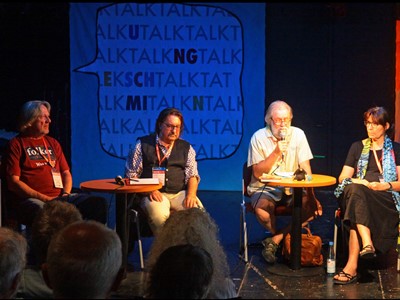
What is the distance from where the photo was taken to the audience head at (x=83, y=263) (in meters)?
1.69

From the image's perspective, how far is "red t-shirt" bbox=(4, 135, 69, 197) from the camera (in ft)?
14.9

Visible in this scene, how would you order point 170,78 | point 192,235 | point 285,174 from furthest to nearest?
point 170,78 < point 285,174 < point 192,235

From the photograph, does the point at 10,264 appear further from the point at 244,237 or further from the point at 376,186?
the point at 376,186

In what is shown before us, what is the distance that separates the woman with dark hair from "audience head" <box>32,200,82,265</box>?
7.21 ft

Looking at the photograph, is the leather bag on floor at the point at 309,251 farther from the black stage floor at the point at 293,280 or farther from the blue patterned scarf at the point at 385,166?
the blue patterned scarf at the point at 385,166

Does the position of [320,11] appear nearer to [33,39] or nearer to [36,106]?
[33,39]

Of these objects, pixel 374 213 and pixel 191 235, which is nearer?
pixel 191 235

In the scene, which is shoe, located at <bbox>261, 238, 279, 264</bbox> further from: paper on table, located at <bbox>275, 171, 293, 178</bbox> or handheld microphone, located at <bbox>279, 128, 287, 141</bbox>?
handheld microphone, located at <bbox>279, 128, 287, 141</bbox>

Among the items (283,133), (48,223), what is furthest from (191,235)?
(283,133)

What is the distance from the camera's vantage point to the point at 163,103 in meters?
7.85

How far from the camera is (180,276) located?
1748 mm

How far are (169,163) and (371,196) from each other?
1.52 metres

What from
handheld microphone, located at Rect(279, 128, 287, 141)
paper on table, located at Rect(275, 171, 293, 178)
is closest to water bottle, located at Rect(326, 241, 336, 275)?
paper on table, located at Rect(275, 171, 293, 178)

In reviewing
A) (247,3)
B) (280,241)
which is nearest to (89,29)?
(247,3)
